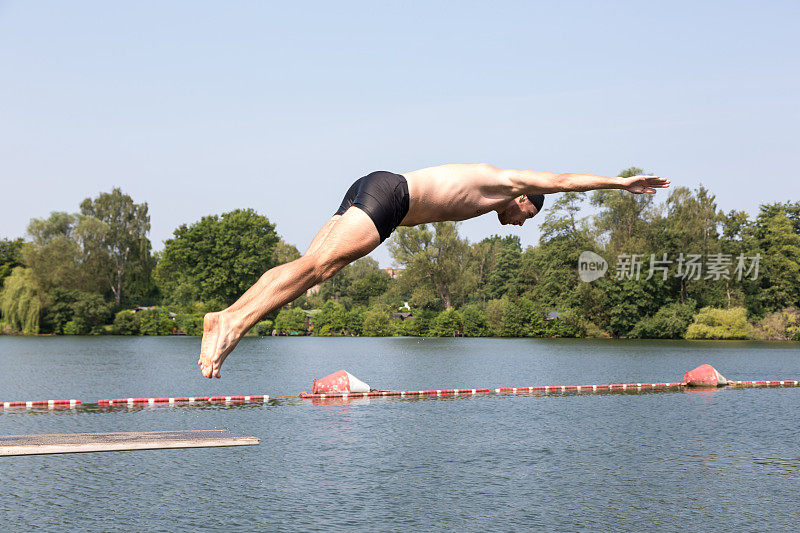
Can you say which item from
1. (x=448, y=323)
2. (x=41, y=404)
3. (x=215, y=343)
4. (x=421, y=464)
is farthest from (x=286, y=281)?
(x=448, y=323)

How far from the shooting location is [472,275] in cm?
10362

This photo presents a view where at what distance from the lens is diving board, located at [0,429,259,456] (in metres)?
7.94

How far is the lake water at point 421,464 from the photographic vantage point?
1473cm

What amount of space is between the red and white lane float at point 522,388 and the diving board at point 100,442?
2216 centimetres

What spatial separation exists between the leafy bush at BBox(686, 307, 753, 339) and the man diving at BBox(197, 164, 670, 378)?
84563 millimetres

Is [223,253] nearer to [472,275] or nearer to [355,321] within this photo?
[355,321]

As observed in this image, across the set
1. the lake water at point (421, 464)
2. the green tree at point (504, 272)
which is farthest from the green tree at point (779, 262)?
the lake water at point (421, 464)

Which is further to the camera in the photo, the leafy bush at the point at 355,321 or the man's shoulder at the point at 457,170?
the leafy bush at the point at 355,321

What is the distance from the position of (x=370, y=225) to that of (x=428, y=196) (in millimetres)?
523

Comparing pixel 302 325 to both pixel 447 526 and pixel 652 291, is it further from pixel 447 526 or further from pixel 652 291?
pixel 447 526

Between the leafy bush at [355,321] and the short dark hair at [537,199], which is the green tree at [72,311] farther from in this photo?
the short dark hair at [537,199]

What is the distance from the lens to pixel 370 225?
5.18m

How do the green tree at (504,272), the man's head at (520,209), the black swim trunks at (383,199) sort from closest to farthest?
the black swim trunks at (383,199) < the man's head at (520,209) < the green tree at (504,272)

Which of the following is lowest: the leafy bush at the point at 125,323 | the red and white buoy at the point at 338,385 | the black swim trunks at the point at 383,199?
the red and white buoy at the point at 338,385
